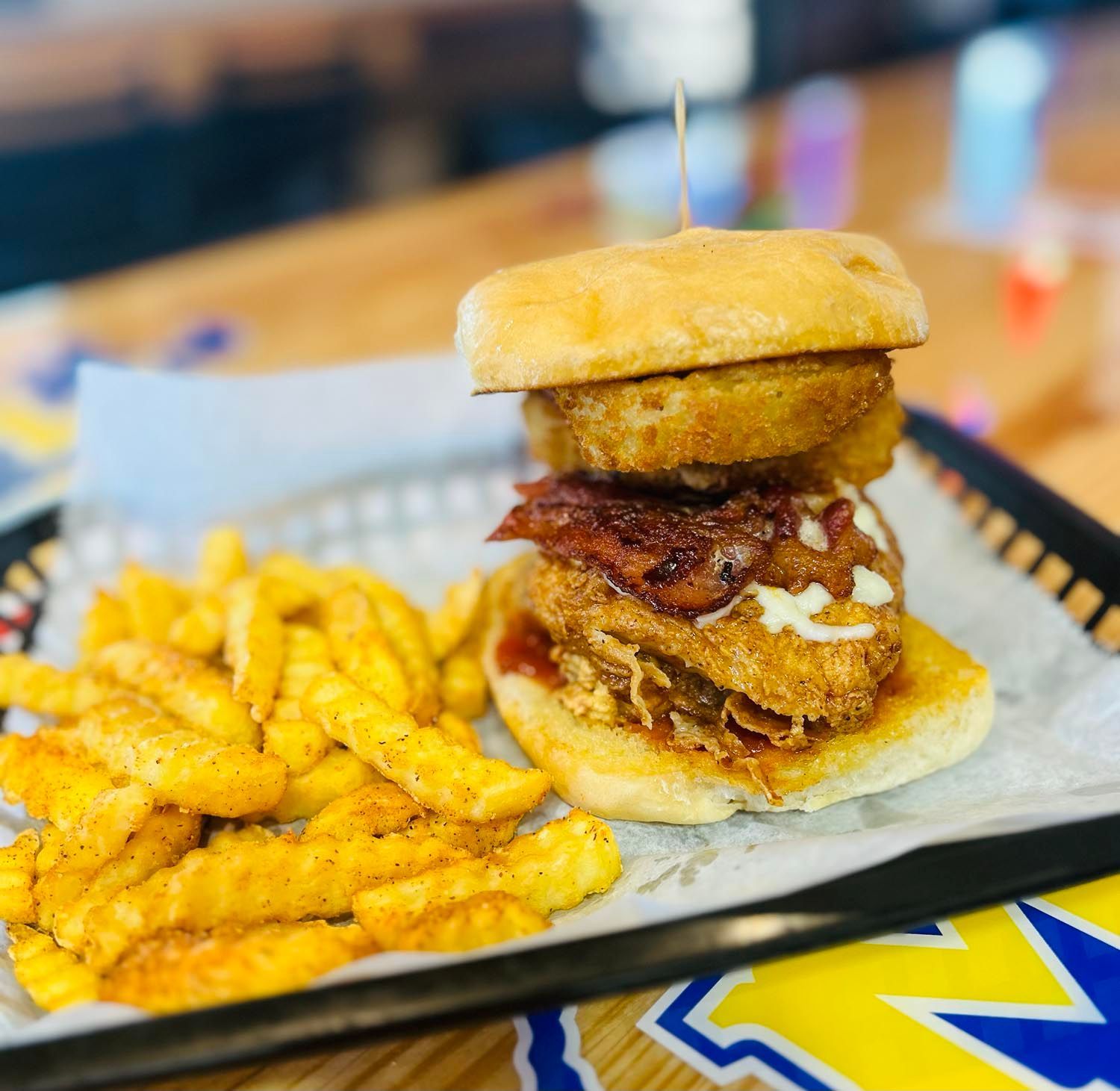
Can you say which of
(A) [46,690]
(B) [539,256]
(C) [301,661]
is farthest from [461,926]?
(B) [539,256]

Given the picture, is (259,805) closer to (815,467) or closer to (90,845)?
(90,845)

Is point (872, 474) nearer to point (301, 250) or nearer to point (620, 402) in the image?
point (620, 402)

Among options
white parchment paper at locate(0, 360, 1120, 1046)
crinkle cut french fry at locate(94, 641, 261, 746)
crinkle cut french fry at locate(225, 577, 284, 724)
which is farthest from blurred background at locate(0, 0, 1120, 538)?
crinkle cut french fry at locate(225, 577, 284, 724)

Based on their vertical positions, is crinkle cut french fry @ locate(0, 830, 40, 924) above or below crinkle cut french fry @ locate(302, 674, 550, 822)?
below

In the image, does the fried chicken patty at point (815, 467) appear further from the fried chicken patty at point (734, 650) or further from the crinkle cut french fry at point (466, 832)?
the crinkle cut french fry at point (466, 832)

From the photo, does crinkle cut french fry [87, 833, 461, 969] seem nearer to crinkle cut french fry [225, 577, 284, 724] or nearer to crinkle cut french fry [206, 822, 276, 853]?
crinkle cut french fry [206, 822, 276, 853]

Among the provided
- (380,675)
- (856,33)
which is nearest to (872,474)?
(380,675)
